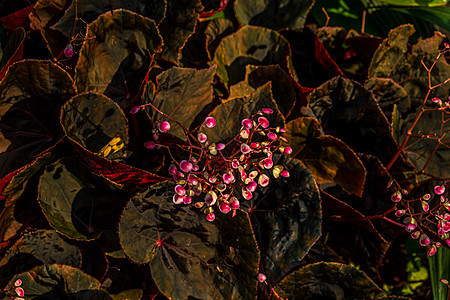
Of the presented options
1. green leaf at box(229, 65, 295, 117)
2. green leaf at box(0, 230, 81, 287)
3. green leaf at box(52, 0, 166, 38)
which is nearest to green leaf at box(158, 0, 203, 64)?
green leaf at box(52, 0, 166, 38)

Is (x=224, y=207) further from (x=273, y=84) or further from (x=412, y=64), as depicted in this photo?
(x=412, y=64)

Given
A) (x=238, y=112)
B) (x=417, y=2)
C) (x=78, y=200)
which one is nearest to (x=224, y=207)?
(x=238, y=112)

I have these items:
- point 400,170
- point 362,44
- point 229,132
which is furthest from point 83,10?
point 400,170

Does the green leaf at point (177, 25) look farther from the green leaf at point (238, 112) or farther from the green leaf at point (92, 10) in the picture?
the green leaf at point (238, 112)

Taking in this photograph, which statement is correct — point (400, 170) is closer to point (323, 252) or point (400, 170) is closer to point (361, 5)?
point (323, 252)

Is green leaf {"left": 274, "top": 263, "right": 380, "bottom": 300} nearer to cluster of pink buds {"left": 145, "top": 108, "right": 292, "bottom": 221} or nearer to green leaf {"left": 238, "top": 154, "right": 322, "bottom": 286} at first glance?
green leaf {"left": 238, "top": 154, "right": 322, "bottom": 286}
